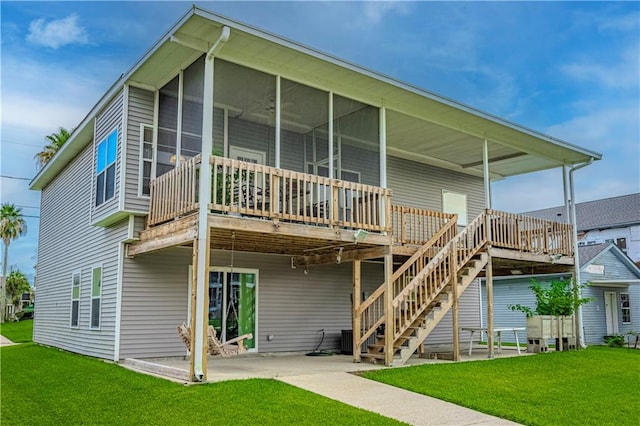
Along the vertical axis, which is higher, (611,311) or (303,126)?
(303,126)

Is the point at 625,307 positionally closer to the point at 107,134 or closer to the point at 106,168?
the point at 106,168

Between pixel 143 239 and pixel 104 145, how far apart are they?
9.96 feet

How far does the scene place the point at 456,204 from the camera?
18.0 m

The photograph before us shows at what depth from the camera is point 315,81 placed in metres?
10.7

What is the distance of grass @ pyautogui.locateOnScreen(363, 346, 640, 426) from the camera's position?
7199mm

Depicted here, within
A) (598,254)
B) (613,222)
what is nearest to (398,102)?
(598,254)

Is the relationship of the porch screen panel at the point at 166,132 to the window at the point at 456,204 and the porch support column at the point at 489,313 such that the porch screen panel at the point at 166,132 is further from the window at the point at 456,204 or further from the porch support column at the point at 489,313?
the window at the point at 456,204

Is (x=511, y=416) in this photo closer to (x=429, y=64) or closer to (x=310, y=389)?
(x=310, y=389)

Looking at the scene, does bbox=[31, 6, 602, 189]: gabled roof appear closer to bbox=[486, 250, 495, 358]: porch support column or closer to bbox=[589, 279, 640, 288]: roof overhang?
bbox=[486, 250, 495, 358]: porch support column

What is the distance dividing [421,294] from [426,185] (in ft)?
21.0

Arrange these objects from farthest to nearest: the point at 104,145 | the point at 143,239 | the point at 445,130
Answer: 1. the point at 445,130
2. the point at 104,145
3. the point at 143,239

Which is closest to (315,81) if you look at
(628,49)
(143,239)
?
(143,239)

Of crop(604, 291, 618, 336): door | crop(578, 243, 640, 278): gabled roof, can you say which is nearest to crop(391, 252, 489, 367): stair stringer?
crop(578, 243, 640, 278): gabled roof

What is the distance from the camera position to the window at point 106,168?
39.2ft
